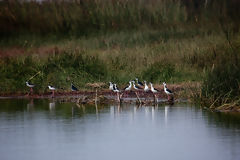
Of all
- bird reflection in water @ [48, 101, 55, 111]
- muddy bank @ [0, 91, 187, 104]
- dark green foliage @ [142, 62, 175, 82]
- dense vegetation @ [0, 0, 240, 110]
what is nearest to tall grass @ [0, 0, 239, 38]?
dense vegetation @ [0, 0, 240, 110]

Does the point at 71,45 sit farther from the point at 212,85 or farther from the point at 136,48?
the point at 212,85

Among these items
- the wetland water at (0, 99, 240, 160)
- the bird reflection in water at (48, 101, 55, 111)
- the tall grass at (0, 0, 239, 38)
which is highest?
the tall grass at (0, 0, 239, 38)

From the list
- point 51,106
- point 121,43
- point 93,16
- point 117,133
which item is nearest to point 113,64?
point 121,43

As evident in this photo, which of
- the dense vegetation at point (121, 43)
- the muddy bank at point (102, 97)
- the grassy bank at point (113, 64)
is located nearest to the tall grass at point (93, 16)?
the dense vegetation at point (121, 43)

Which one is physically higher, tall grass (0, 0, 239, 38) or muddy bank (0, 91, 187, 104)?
tall grass (0, 0, 239, 38)

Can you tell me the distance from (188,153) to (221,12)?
1454 centimetres

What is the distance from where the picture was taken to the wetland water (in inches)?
535

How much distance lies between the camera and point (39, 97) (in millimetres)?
23281

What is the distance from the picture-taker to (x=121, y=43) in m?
28.0

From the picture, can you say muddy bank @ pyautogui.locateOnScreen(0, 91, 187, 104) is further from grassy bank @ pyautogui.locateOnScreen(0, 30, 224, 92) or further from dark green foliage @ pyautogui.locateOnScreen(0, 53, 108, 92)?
grassy bank @ pyautogui.locateOnScreen(0, 30, 224, 92)

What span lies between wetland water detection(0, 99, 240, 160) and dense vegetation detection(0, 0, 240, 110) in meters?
1.51

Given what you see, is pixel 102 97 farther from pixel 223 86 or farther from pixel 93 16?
pixel 93 16

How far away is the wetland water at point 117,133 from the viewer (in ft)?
44.5

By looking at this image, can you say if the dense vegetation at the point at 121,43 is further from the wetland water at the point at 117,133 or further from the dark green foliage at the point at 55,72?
the wetland water at the point at 117,133
